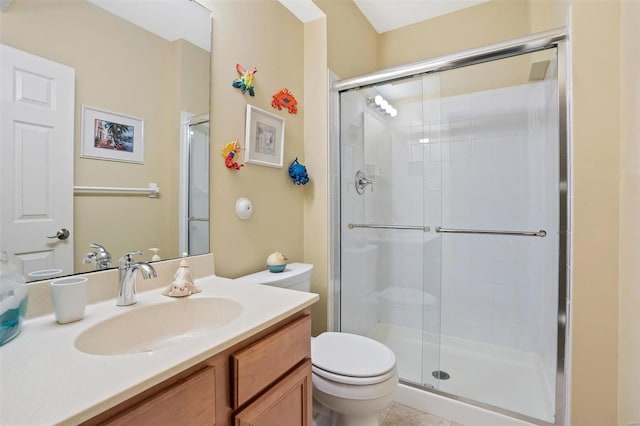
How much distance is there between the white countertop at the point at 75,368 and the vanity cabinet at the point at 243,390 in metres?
0.04

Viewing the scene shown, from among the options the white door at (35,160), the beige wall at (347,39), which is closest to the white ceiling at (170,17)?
the white door at (35,160)

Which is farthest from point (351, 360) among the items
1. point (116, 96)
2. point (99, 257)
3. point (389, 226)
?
point (116, 96)

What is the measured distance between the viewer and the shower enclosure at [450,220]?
79.2 inches

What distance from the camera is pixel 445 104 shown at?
7.31ft

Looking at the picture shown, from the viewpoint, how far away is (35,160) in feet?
2.69

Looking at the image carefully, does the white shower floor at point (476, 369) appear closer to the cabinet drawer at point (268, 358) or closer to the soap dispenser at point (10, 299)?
the cabinet drawer at point (268, 358)

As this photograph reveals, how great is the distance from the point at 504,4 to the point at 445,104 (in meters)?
0.86

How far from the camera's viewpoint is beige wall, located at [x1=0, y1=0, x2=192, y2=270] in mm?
846

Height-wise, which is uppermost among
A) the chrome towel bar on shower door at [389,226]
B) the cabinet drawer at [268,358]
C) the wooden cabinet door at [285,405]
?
the chrome towel bar on shower door at [389,226]

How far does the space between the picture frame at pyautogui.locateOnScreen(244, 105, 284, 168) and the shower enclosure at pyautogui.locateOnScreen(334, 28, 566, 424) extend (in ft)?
1.65

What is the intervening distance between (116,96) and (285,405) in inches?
44.7

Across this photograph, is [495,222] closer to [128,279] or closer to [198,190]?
[198,190]

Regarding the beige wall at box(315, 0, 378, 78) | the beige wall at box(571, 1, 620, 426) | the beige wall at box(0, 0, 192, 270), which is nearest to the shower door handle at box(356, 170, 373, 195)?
the beige wall at box(315, 0, 378, 78)

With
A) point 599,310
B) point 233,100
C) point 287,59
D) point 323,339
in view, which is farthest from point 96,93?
point 599,310
